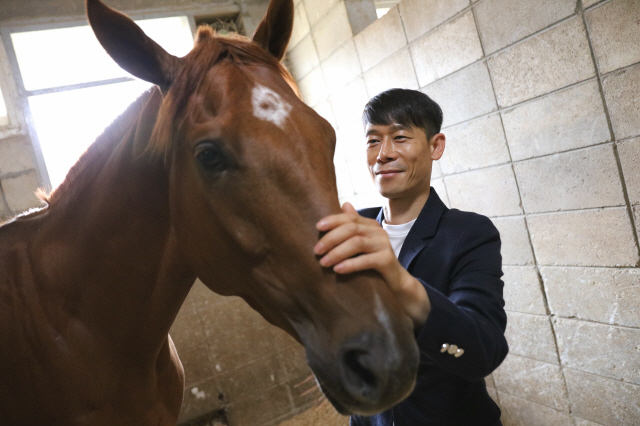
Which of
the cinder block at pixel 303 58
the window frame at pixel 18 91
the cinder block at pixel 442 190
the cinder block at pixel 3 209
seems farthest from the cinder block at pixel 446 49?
the cinder block at pixel 3 209

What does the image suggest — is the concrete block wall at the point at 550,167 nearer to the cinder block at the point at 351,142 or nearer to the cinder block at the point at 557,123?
the cinder block at the point at 557,123

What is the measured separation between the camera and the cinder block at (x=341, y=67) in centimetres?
292

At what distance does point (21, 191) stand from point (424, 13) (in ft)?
9.26

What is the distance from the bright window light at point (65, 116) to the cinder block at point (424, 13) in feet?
6.02

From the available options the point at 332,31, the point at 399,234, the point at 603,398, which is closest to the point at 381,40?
the point at 332,31

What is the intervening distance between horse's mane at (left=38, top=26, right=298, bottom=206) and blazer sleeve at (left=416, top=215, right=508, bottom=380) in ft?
1.83

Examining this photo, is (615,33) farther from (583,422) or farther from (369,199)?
(369,199)

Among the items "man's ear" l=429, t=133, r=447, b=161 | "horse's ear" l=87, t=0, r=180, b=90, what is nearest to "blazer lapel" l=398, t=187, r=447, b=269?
"man's ear" l=429, t=133, r=447, b=161

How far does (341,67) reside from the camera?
→ 10.1 ft

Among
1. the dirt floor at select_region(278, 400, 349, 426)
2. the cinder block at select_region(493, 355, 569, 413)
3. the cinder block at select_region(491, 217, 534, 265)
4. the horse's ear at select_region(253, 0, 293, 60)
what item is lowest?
the dirt floor at select_region(278, 400, 349, 426)

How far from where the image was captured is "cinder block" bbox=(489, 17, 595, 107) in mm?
1611

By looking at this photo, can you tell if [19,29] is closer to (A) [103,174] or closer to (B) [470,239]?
(A) [103,174]

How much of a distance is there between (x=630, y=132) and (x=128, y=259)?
1.76 m

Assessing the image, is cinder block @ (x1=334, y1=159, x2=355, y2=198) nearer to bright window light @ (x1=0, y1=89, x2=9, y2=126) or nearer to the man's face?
the man's face
